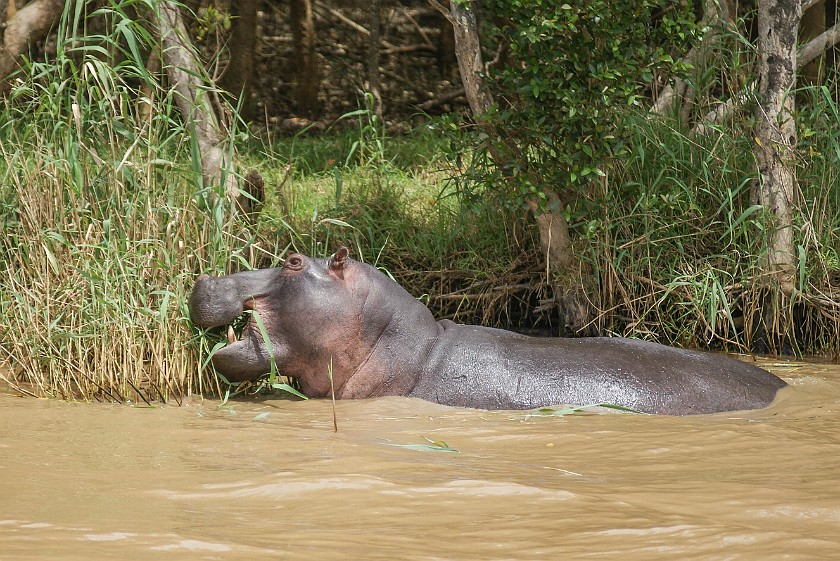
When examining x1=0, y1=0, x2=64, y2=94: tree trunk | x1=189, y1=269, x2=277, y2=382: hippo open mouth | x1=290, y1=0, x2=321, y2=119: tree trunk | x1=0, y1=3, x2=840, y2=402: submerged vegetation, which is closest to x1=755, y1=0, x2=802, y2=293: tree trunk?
x1=0, y1=3, x2=840, y2=402: submerged vegetation

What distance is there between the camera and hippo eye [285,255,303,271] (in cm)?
466

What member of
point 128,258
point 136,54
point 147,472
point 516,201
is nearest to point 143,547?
point 147,472

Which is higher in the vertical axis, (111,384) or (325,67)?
(325,67)

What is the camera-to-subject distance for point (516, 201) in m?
5.79

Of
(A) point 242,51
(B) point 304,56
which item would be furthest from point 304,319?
(B) point 304,56

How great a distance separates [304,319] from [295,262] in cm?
26

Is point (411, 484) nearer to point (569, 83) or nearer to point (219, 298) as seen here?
point (219, 298)

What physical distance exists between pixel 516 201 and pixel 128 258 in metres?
2.15

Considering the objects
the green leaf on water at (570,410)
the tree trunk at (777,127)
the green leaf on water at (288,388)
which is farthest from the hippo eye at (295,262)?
the tree trunk at (777,127)

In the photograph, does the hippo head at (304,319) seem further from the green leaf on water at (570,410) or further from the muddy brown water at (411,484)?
the green leaf on water at (570,410)

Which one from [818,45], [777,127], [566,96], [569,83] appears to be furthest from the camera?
[818,45]

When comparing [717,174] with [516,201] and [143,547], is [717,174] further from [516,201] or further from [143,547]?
[143,547]

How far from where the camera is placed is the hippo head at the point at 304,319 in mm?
4555

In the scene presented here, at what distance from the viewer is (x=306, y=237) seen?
252 inches
